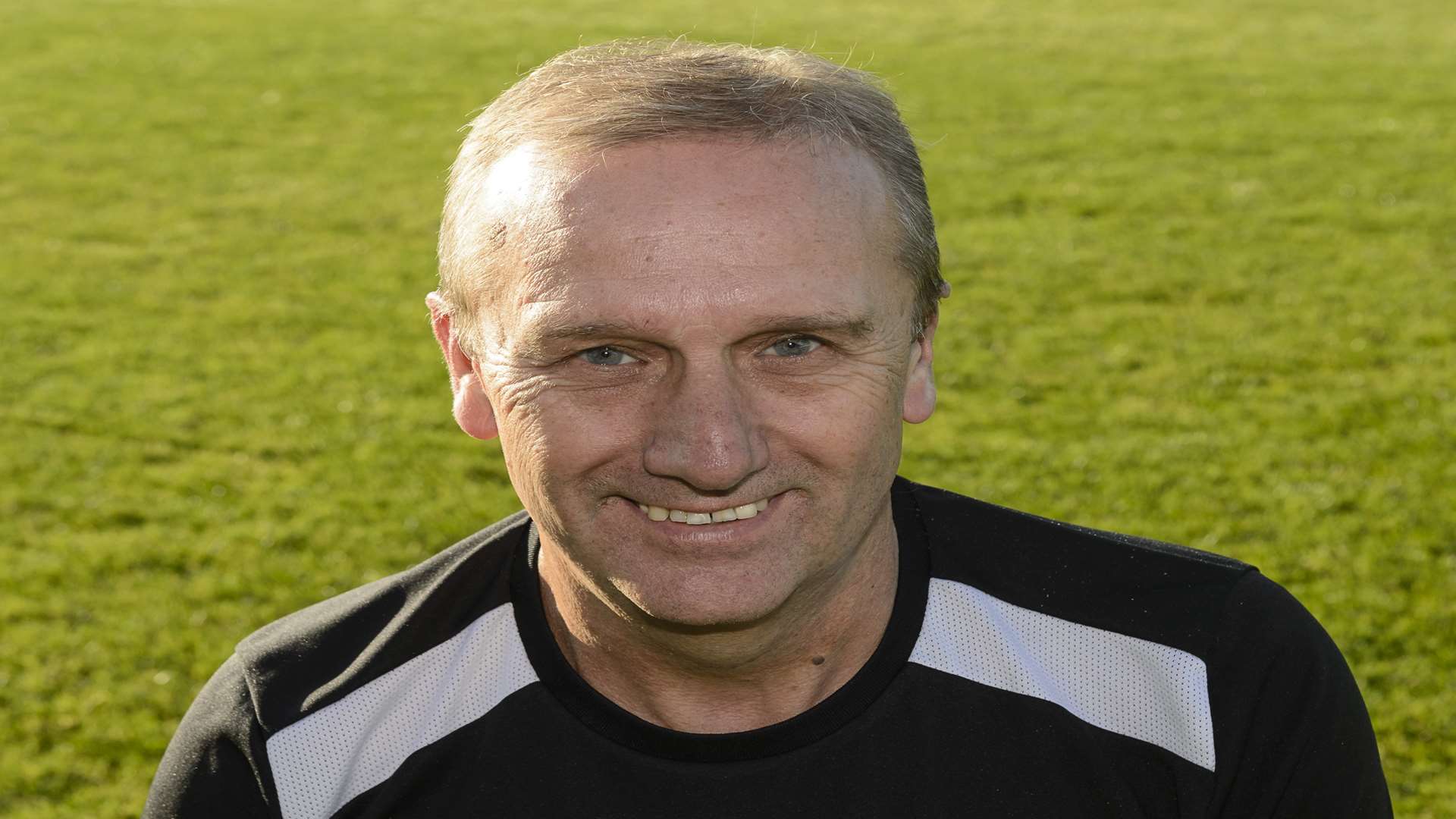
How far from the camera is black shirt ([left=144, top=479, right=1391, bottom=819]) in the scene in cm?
249

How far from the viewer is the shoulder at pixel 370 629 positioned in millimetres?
2666

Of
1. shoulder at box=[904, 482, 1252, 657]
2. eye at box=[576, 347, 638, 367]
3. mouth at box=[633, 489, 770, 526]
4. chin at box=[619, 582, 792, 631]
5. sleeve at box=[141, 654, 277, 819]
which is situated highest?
eye at box=[576, 347, 638, 367]

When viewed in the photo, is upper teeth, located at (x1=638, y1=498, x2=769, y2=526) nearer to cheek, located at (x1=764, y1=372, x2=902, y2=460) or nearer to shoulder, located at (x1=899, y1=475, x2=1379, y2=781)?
cheek, located at (x1=764, y1=372, x2=902, y2=460)

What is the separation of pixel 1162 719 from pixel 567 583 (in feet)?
3.44

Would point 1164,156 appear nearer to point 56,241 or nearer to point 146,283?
point 146,283

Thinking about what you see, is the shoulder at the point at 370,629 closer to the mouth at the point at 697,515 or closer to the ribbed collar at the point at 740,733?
the ribbed collar at the point at 740,733

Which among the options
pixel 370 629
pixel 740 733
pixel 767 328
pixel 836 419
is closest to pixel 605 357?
pixel 767 328

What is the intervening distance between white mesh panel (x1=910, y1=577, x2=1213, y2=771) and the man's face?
0.30m

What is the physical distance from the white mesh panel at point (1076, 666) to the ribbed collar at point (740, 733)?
0.13 ft

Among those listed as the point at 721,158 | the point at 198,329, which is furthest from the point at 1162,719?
the point at 198,329

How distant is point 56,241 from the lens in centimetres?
1216

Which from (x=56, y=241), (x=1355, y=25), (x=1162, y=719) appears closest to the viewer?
(x=1162, y=719)

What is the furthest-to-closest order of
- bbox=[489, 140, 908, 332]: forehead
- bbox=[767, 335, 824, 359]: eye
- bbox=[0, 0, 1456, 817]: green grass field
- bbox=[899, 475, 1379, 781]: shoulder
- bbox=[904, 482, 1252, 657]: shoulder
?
bbox=[0, 0, 1456, 817]: green grass field < bbox=[904, 482, 1252, 657]: shoulder < bbox=[899, 475, 1379, 781]: shoulder < bbox=[767, 335, 824, 359]: eye < bbox=[489, 140, 908, 332]: forehead

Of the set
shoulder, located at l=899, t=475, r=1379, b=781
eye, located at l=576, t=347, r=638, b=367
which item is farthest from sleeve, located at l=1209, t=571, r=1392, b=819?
eye, located at l=576, t=347, r=638, b=367
